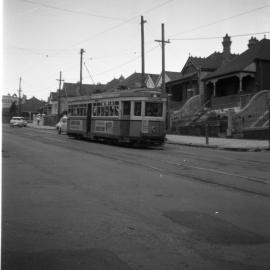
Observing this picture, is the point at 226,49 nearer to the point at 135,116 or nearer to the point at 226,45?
the point at 226,45

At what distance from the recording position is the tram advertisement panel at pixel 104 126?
2797 cm

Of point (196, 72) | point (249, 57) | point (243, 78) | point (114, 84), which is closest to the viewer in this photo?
point (249, 57)

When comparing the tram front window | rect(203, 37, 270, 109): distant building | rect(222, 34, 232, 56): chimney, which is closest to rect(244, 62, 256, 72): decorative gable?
rect(203, 37, 270, 109): distant building

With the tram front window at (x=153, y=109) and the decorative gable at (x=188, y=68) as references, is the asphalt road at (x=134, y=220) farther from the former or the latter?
the decorative gable at (x=188, y=68)

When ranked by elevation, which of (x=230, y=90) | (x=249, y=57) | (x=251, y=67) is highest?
(x=249, y=57)

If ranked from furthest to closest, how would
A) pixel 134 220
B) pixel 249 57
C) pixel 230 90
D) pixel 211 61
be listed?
pixel 211 61 < pixel 230 90 < pixel 249 57 < pixel 134 220

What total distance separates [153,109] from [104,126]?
3.60 meters

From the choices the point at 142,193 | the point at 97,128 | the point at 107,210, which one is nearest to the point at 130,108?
the point at 97,128

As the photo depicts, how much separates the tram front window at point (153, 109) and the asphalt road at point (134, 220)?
1262 centimetres

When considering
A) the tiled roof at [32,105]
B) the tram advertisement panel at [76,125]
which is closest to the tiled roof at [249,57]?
the tram advertisement panel at [76,125]

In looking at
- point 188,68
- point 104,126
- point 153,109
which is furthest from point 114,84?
point 153,109

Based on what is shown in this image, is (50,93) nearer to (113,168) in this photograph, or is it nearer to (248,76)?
(248,76)

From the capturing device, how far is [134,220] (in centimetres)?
755

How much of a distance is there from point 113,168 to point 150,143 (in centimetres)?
1272
